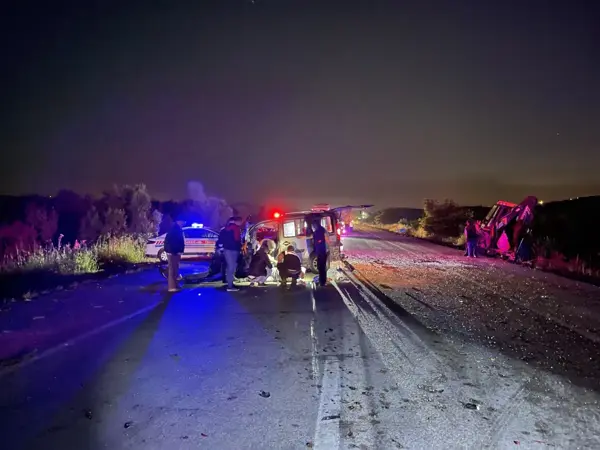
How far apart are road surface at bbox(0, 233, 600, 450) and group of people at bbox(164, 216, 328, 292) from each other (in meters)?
1.72

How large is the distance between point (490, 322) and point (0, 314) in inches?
370

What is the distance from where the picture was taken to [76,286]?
14.0 meters

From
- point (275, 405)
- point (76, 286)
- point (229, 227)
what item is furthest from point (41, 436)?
point (76, 286)

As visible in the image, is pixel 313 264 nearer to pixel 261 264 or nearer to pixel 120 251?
pixel 261 264

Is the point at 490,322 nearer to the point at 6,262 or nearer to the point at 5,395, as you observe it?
the point at 5,395

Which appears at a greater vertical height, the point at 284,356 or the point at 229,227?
the point at 229,227

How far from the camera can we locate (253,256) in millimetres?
14656

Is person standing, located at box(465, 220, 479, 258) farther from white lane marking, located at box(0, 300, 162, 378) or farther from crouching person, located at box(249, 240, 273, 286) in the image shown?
white lane marking, located at box(0, 300, 162, 378)

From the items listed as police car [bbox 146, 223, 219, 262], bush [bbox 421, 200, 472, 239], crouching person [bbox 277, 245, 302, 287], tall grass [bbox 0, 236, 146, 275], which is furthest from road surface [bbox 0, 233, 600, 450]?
bush [bbox 421, 200, 472, 239]

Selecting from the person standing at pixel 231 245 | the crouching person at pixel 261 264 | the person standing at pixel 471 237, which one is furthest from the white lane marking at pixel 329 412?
the person standing at pixel 471 237

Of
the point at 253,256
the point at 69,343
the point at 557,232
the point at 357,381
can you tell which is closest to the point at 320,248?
the point at 253,256

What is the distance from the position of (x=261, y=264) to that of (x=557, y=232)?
27.5m

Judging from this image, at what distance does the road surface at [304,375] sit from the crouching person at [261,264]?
8.33ft

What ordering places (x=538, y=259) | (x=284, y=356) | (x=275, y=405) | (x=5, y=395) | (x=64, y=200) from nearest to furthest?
(x=275, y=405) < (x=5, y=395) < (x=284, y=356) < (x=538, y=259) < (x=64, y=200)
